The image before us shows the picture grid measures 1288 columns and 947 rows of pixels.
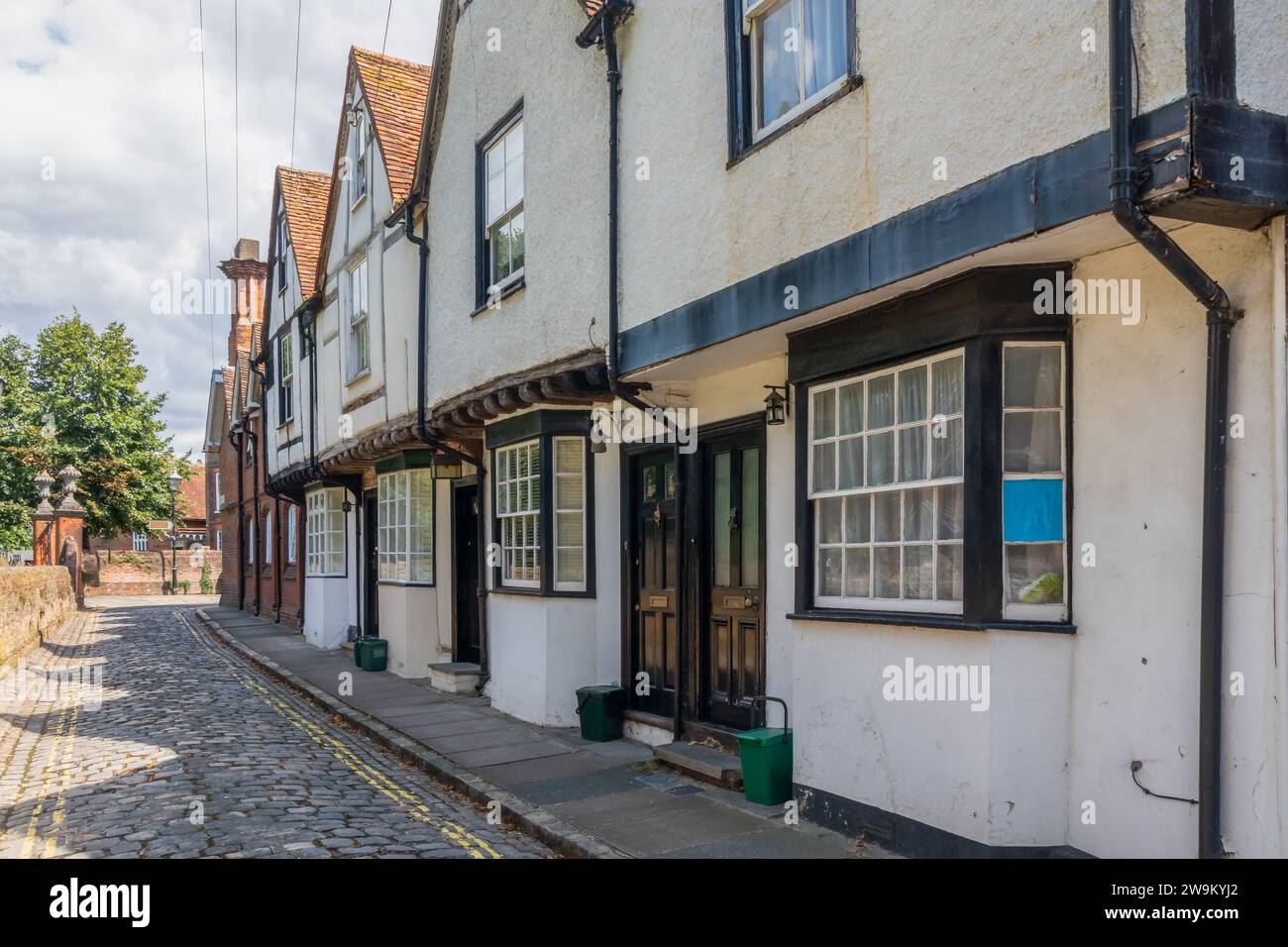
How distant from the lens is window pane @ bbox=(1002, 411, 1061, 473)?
5.34 meters

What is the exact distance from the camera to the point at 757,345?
723 centimetres

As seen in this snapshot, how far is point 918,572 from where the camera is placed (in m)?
5.94

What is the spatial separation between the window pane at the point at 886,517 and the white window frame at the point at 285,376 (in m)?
17.2

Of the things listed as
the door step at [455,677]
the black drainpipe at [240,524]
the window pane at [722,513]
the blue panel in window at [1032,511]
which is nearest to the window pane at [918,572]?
the blue panel in window at [1032,511]

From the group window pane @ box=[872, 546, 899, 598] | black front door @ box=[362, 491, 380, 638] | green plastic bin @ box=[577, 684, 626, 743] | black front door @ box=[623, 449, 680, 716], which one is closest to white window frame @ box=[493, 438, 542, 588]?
black front door @ box=[623, 449, 680, 716]

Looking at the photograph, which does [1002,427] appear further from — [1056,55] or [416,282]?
[416,282]

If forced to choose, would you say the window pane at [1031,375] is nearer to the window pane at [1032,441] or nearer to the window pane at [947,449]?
the window pane at [1032,441]

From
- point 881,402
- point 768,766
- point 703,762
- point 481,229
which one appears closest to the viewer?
point 881,402

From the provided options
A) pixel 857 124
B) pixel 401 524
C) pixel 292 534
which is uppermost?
pixel 857 124

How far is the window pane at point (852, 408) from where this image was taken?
648cm

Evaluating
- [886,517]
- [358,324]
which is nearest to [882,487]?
[886,517]

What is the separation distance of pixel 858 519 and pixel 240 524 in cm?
2786

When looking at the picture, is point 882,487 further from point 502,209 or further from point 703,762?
point 502,209

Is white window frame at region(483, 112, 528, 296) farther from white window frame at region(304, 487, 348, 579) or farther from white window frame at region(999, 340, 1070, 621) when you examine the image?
white window frame at region(304, 487, 348, 579)
